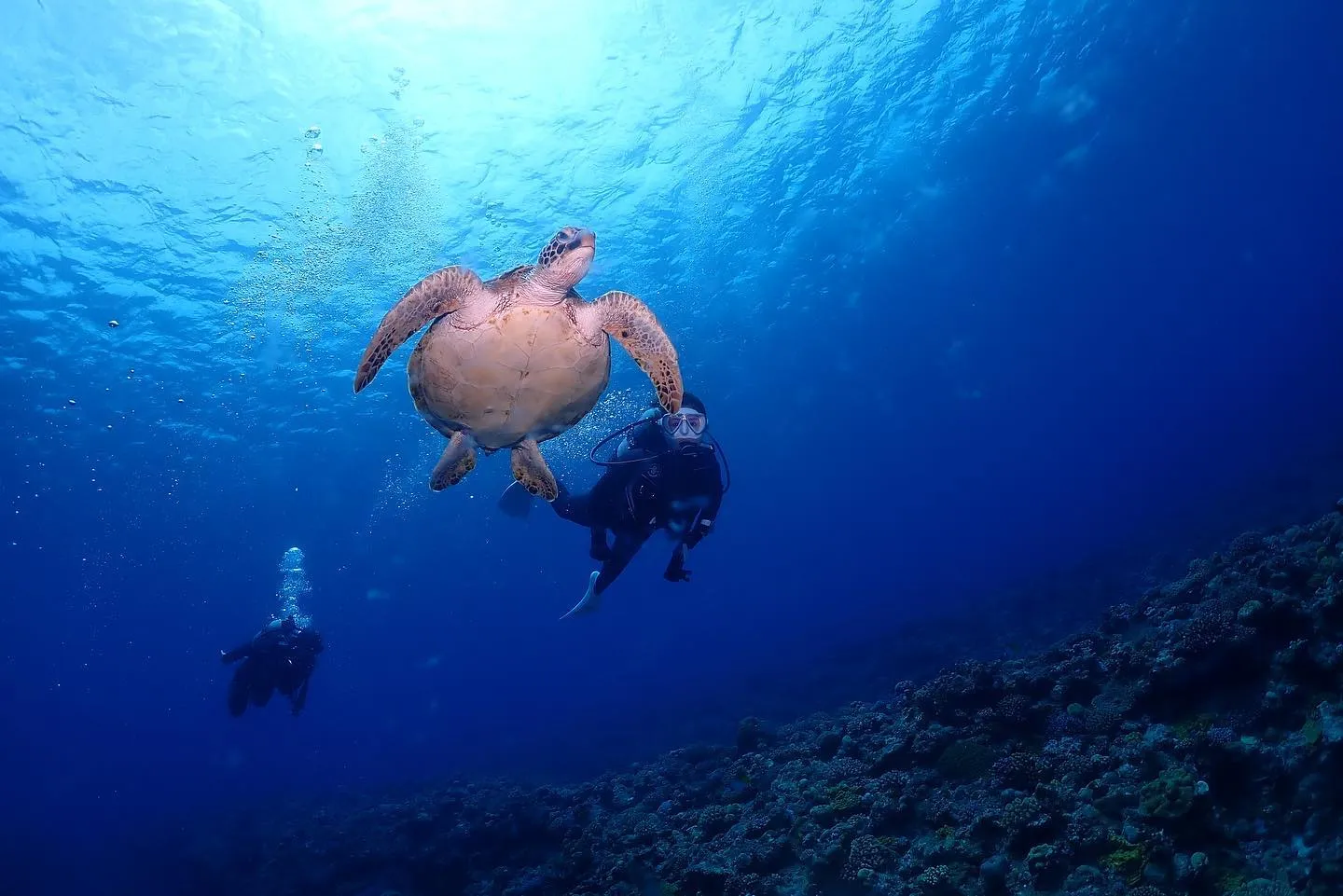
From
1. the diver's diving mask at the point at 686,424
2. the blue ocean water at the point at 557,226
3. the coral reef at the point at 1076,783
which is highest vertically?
the blue ocean water at the point at 557,226

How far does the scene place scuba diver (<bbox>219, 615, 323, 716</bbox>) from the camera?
1439 cm

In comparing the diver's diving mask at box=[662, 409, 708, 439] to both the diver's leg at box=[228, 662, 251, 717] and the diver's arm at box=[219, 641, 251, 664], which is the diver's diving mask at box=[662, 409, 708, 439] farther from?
the diver's leg at box=[228, 662, 251, 717]

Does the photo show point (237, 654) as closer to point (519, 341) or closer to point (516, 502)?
point (516, 502)

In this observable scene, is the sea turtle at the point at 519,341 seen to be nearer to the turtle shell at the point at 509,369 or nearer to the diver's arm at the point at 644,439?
the turtle shell at the point at 509,369

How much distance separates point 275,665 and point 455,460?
12.0 metres

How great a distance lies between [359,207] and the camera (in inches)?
694

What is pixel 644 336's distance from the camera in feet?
19.3

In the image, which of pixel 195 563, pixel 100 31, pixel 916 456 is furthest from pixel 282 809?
pixel 916 456

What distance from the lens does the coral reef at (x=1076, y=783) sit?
335 cm

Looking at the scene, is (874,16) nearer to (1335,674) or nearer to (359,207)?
(359,207)

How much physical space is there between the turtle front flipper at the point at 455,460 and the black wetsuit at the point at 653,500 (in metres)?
2.58

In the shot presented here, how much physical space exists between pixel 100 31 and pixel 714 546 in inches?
3941

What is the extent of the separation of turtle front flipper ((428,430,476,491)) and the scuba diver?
36.0ft

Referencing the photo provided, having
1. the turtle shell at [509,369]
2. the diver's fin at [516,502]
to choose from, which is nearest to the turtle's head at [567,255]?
the turtle shell at [509,369]
